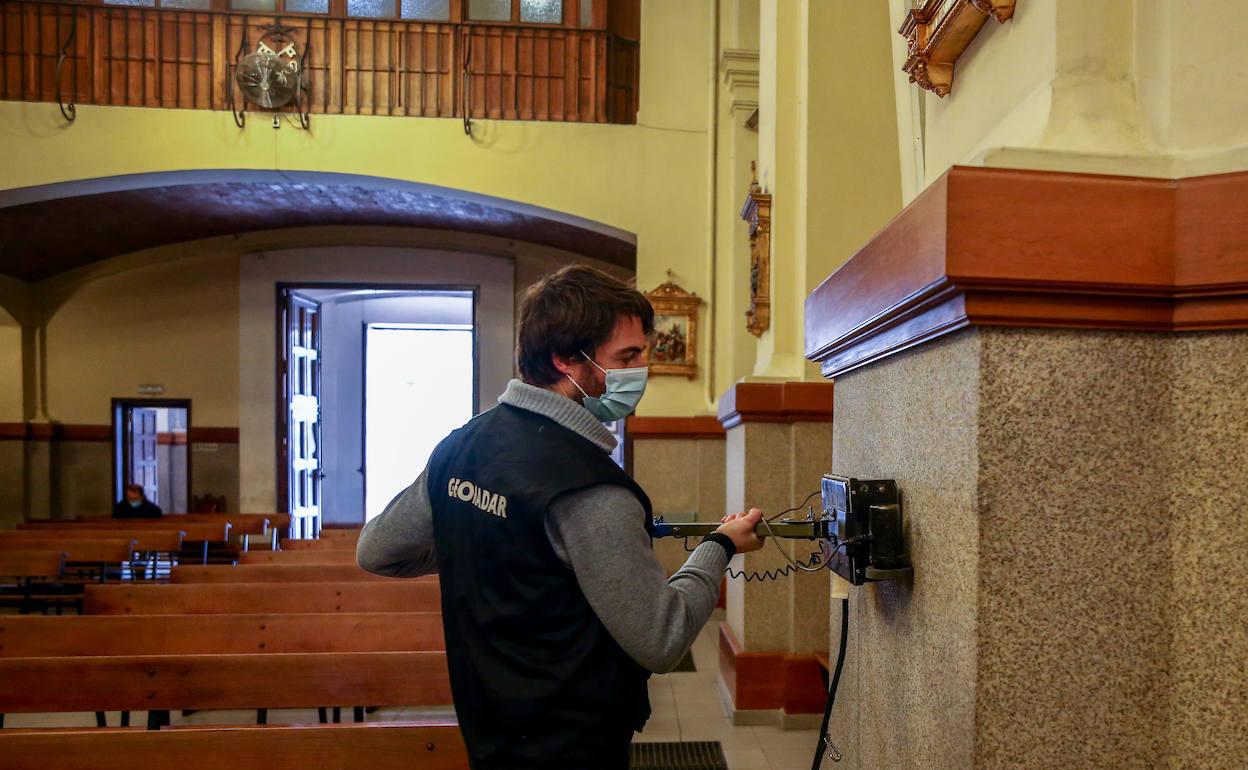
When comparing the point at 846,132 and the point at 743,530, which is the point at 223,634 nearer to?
the point at 743,530

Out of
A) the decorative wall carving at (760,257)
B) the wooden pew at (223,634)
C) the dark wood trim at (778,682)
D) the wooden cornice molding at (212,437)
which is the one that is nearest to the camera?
the wooden pew at (223,634)

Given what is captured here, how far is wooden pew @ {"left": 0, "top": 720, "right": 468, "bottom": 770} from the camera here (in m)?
2.02

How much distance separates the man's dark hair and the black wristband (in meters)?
0.40

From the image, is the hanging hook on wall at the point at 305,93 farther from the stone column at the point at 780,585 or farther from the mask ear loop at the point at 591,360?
the mask ear loop at the point at 591,360

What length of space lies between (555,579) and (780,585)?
2.72 m

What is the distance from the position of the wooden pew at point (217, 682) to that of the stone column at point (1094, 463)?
77.1 inches

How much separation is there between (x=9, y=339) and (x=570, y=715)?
456 inches

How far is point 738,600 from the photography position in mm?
3941

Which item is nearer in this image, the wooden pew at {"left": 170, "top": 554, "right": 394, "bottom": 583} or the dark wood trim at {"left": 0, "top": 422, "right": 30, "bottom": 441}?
the wooden pew at {"left": 170, "top": 554, "right": 394, "bottom": 583}

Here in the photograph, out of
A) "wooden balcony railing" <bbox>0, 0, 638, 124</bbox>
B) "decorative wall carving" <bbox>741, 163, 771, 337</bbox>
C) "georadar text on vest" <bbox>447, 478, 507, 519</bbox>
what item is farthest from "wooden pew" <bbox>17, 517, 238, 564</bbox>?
"georadar text on vest" <bbox>447, 478, 507, 519</bbox>

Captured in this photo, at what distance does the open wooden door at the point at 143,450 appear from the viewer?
416 inches

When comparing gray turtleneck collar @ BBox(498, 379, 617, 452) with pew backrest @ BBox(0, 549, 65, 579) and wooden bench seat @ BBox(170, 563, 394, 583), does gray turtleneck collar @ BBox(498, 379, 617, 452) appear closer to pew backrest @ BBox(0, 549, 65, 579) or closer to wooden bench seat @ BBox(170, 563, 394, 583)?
wooden bench seat @ BBox(170, 563, 394, 583)

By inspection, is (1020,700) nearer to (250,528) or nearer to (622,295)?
(622,295)

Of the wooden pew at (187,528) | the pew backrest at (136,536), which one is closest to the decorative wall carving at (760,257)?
the pew backrest at (136,536)
